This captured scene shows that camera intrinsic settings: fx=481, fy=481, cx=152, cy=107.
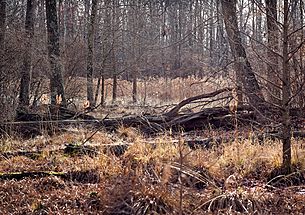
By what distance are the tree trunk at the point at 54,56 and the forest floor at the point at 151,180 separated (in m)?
5.57

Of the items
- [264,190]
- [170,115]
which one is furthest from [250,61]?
[264,190]

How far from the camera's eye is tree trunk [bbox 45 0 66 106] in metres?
13.8

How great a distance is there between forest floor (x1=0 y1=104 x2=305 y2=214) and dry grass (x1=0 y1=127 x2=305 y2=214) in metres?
0.01

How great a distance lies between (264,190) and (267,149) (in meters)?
1.74

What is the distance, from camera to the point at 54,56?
13836 mm

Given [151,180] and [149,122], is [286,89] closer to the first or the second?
[151,180]

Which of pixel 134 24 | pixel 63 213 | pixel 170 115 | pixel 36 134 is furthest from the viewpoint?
pixel 134 24

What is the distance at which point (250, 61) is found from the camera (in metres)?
11.2

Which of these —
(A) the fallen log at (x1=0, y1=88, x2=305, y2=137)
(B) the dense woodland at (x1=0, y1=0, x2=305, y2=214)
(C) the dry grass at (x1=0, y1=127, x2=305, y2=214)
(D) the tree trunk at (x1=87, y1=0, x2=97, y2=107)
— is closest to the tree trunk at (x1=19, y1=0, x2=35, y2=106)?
(B) the dense woodland at (x1=0, y1=0, x2=305, y2=214)

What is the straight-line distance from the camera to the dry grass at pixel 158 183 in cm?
494

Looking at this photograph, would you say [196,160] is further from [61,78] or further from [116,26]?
[116,26]

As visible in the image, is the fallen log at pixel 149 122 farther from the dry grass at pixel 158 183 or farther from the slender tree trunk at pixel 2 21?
the dry grass at pixel 158 183

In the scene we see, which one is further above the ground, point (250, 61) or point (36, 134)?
point (250, 61)

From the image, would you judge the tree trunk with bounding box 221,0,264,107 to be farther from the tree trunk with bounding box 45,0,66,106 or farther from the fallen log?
the tree trunk with bounding box 45,0,66,106
